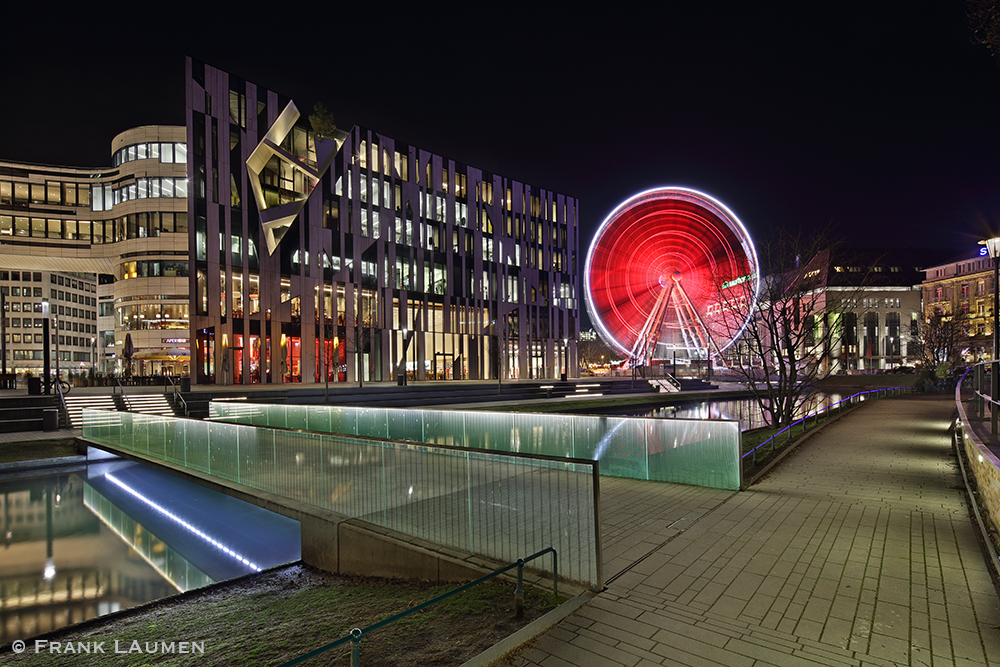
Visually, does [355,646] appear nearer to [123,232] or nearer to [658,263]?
[658,263]

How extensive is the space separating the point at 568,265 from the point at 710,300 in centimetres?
2668

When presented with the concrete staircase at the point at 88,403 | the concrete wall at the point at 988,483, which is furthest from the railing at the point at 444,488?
the concrete staircase at the point at 88,403

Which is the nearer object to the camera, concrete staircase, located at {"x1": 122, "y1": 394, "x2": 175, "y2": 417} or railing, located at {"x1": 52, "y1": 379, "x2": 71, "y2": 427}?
railing, located at {"x1": 52, "y1": 379, "x2": 71, "y2": 427}

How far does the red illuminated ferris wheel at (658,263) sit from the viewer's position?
36.9 meters

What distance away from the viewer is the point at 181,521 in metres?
12.1

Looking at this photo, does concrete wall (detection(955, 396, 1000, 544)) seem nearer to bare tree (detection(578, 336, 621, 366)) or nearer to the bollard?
the bollard

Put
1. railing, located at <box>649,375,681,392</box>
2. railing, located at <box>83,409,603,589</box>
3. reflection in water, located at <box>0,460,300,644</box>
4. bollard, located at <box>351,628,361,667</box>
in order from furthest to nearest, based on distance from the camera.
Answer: railing, located at <box>649,375,681,392</box> < reflection in water, located at <box>0,460,300,644</box> < railing, located at <box>83,409,603,589</box> < bollard, located at <box>351,628,361,667</box>

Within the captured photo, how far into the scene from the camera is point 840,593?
15.9 feet

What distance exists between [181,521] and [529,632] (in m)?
11.1

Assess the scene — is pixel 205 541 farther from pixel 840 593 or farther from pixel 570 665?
pixel 840 593

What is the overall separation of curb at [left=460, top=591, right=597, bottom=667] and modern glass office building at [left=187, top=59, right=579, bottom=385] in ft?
84.4

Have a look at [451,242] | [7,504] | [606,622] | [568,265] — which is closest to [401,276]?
[451,242]

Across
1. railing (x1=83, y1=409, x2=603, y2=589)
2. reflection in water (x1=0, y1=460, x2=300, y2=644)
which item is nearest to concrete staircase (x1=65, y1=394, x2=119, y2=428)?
reflection in water (x1=0, y1=460, x2=300, y2=644)

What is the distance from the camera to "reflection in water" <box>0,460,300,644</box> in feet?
26.4
